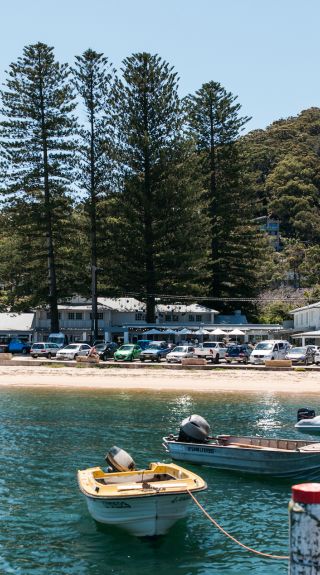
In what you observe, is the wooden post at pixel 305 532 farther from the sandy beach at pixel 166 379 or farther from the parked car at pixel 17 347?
the parked car at pixel 17 347

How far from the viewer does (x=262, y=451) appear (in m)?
19.3

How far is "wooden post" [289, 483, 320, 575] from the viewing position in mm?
5801

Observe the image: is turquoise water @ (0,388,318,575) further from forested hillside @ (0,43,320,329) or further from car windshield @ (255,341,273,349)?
forested hillside @ (0,43,320,329)

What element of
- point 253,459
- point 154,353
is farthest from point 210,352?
point 253,459

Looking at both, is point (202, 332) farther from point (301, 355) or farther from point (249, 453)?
point (249, 453)

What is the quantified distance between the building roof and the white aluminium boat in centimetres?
5630

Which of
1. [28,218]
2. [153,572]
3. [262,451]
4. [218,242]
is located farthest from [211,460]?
[218,242]

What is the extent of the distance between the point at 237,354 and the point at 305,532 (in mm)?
51111

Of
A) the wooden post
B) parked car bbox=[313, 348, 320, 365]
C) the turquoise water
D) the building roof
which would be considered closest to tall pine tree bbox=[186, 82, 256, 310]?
the building roof

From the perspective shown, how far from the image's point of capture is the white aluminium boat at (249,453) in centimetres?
1889

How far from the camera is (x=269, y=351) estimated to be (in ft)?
173

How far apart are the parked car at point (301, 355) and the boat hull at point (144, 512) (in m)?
40.1

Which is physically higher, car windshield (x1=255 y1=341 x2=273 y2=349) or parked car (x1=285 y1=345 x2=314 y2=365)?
car windshield (x1=255 y1=341 x2=273 y2=349)

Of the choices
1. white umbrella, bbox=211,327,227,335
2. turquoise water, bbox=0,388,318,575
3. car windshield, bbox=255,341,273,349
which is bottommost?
turquoise water, bbox=0,388,318,575
